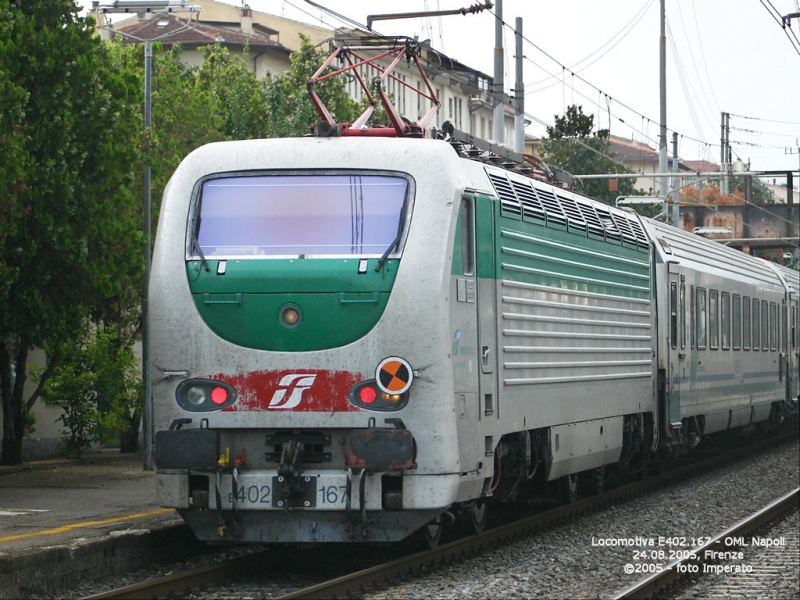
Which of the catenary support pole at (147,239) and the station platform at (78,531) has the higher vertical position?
the catenary support pole at (147,239)

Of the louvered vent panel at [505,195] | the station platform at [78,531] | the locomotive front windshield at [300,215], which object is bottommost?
the station platform at [78,531]

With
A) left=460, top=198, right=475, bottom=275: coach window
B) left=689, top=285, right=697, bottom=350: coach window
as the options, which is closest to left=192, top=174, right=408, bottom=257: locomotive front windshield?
left=460, top=198, right=475, bottom=275: coach window

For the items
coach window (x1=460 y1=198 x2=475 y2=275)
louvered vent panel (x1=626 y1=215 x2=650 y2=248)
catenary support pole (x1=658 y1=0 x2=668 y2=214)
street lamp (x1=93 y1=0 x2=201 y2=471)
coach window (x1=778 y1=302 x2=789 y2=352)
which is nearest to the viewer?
coach window (x1=460 y1=198 x2=475 y2=275)

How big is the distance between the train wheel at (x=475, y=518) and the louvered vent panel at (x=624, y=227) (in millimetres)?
4505

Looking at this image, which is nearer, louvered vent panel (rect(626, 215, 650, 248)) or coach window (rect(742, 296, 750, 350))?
louvered vent panel (rect(626, 215, 650, 248))

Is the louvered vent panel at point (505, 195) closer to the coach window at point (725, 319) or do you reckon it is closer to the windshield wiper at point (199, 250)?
the windshield wiper at point (199, 250)

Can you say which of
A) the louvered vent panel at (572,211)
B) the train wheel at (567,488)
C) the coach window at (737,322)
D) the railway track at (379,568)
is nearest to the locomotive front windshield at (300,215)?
the railway track at (379,568)

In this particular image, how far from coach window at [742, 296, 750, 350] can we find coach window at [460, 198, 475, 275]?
42.9ft

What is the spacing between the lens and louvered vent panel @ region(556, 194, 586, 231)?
13220 millimetres

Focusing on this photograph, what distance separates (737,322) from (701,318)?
2988 millimetres

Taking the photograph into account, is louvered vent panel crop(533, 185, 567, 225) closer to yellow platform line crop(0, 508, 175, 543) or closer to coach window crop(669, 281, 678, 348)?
yellow platform line crop(0, 508, 175, 543)

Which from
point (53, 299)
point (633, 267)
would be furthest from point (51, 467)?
point (633, 267)

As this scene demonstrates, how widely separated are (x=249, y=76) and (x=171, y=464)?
26360 mm

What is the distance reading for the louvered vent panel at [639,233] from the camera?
16078 mm
